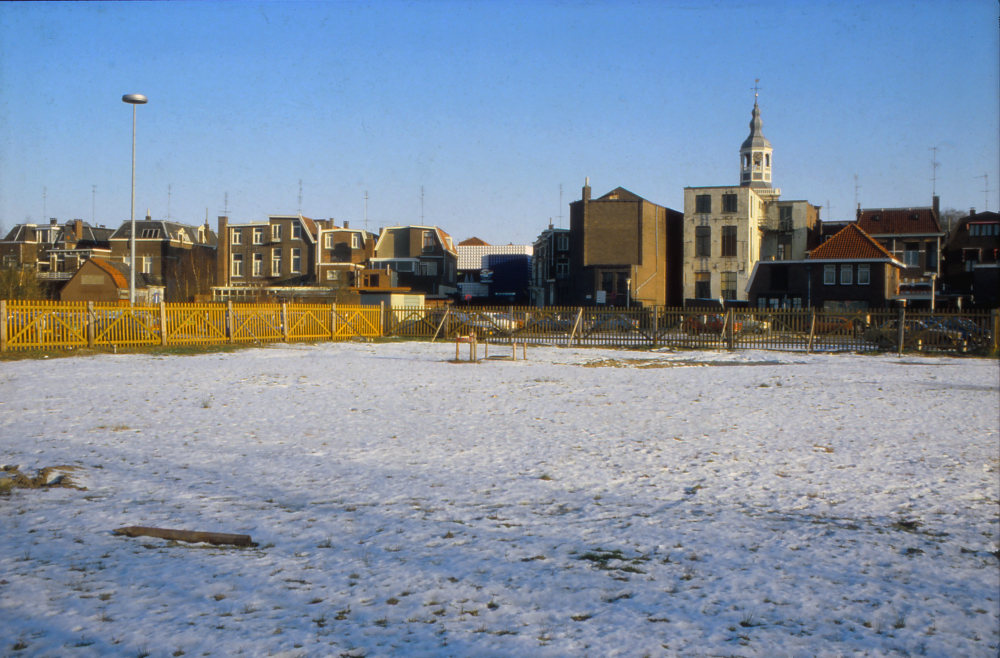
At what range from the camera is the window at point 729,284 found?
65.0 meters

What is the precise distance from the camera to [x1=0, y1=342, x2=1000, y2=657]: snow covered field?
4297 millimetres

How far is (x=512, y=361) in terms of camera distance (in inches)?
902

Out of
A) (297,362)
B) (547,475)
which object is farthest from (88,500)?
(297,362)

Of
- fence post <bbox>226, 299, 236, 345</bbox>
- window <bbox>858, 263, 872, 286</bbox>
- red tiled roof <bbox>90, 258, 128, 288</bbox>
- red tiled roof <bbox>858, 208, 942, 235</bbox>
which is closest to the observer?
fence post <bbox>226, 299, 236, 345</bbox>

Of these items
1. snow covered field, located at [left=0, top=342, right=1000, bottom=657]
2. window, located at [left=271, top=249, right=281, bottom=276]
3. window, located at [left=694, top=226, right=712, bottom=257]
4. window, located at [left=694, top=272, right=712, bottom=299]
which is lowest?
snow covered field, located at [left=0, top=342, right=1000, bottom=657]

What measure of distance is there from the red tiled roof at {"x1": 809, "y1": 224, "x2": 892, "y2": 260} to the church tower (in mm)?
16039

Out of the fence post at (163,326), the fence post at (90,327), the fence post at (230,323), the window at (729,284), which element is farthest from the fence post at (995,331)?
the window at (729,284)

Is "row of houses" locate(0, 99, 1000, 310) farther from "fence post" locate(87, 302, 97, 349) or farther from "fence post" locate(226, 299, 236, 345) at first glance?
"fence post" locate(87, 302, 97, 349)

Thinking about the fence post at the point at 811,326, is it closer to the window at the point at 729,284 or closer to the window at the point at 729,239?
the window at the point at 729,239

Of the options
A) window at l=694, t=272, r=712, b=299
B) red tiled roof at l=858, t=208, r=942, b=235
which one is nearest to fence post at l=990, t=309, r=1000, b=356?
window at l=694, t=272, r=712, b=299

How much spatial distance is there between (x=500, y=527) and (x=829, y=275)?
55648 mm

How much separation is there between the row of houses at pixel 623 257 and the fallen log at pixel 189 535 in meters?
50.0

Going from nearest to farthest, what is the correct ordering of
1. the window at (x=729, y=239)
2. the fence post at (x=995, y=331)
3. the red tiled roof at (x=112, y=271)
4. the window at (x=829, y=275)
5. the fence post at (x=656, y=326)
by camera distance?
the fence post at (x=995, y=331)
the fence post at (x=656, y=326)
the window at (x=829, y=275)
the red tiled roof at (x=112, y=271)
the window at (x=729, y=239)

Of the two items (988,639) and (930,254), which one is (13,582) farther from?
(930,254)
